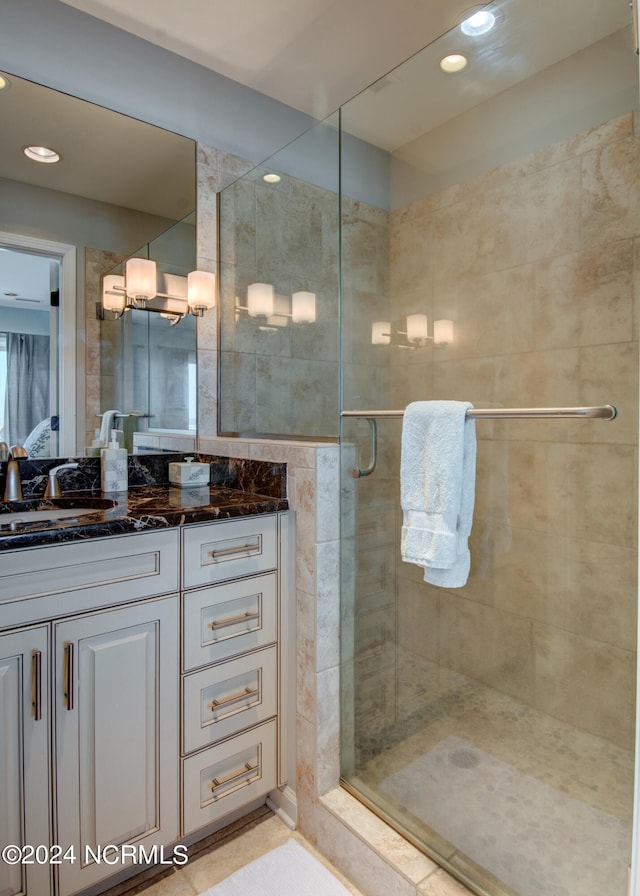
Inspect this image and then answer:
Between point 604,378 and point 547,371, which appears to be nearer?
point 604,378

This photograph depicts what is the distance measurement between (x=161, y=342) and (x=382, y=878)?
6.12 feet

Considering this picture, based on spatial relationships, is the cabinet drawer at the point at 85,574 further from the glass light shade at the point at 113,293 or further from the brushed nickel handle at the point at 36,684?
the glass light shade at the point at 113,293

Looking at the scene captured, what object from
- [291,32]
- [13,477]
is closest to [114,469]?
[13,477]

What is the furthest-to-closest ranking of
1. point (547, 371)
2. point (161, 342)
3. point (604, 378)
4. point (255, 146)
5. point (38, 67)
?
point (255, 146) < point (161, 342) < point (38, 67) < point (547, 371) < point (604, 378)

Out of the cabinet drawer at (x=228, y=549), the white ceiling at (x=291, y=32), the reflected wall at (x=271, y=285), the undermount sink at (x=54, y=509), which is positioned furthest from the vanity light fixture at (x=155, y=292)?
the cabinet drawer at (x=228, y=549)

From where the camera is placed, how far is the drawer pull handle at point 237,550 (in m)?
1.44

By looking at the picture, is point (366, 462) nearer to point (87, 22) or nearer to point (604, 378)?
point (604, 378)

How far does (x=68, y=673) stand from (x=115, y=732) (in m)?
0.21

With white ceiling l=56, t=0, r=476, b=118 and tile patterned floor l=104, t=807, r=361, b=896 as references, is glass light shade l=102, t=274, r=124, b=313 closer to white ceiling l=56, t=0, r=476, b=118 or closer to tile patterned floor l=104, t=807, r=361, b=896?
white ceiling l=56, t=0, r=476, b=118

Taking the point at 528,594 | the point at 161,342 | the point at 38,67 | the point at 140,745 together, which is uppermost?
the point at 38,67

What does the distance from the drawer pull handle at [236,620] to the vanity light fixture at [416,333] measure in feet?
2.90

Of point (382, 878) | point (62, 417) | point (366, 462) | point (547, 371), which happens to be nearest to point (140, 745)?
point (382, 878)

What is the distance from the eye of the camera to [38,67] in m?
1.71

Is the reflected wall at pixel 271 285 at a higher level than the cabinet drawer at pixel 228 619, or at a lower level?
higher
